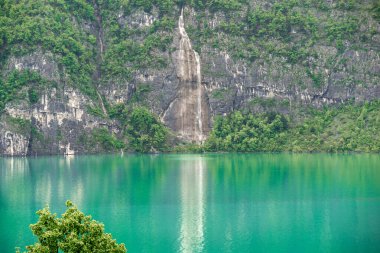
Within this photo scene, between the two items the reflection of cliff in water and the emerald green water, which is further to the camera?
the reflection of cliff in water

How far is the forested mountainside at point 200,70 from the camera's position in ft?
317

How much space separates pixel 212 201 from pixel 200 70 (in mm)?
56958

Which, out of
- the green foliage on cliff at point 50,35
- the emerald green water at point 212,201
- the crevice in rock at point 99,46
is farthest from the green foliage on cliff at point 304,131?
the green foliage on cliff at point 50,35

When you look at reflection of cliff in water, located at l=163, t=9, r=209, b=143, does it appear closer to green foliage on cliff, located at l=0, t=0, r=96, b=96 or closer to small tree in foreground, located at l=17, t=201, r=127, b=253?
green foliage on cliff, located at l=0, t=0, r=96, b=96

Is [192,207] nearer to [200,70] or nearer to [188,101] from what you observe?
[188,101]

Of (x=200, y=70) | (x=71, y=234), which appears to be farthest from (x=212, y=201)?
(x=200, y=70)

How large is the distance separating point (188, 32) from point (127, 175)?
1707 inches

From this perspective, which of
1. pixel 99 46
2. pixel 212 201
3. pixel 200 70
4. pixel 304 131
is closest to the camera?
pixel 212 201

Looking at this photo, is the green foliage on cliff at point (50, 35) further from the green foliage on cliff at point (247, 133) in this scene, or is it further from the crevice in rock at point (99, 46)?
the green foliage on cliff at point (247, 133)

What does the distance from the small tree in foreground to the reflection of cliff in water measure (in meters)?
82.3

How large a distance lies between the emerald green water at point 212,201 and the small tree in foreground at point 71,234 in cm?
1501

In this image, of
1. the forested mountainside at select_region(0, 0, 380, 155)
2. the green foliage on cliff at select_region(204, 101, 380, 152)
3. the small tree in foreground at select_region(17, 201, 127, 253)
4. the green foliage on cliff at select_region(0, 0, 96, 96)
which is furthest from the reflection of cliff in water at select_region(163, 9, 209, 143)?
the small tree in foreground at select_region(17, 201, 127, 253)

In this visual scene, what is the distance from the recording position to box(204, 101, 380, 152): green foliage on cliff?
93000 millimetres

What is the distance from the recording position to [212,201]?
4919 centimetres
